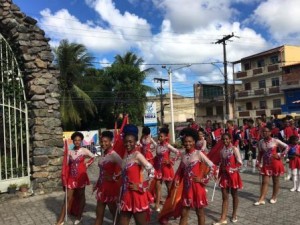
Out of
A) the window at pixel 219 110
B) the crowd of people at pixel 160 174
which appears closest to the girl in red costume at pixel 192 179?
the crowd of people at pixel 160 174

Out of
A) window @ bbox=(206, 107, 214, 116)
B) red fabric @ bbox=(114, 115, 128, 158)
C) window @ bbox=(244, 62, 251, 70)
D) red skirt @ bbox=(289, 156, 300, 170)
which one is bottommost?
red skirt @ bbox=(289, 156, 300, 170)

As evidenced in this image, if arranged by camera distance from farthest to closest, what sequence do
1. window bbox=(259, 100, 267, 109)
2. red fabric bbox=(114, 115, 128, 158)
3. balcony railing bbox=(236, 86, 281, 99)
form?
1. window bbox=(259, 100, 267, 109)
2. balcony railing bbox=(236, 86, 281, 99)
3. red fabric bbox=(114, 115, 128, 158)

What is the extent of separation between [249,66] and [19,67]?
4675 cm

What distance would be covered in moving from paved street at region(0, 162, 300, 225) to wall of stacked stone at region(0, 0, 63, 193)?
0.72 m

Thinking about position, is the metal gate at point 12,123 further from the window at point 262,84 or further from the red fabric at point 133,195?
the window at point 262,84

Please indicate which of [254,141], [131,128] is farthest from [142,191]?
[254,141]

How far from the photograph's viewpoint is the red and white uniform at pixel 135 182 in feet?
18.3

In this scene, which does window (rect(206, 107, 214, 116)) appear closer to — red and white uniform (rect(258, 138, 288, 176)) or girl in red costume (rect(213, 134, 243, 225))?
red and white uniform (rect(258, 138, 288, 176))

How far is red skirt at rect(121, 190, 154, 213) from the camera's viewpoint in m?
5.55

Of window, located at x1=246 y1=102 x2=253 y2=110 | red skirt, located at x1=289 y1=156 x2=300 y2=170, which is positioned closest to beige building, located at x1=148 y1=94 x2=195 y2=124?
window, located at x1=246 y1=102 x2=253 y2=110

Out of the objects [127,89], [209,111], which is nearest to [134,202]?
[127,89]

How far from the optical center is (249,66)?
179ft

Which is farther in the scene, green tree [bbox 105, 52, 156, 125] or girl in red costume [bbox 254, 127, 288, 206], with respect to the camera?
green tree [bbox 105, 52, 156, 125]

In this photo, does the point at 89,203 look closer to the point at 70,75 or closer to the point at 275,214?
the point at 275,214
